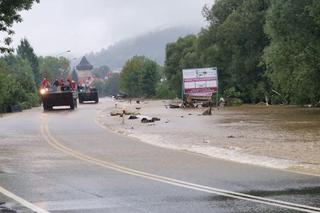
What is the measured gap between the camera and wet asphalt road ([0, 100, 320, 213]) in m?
9.83

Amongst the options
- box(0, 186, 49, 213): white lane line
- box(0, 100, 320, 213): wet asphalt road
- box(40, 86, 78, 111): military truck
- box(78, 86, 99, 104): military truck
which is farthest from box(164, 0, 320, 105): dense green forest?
box(0, 186, 49, 213): white lane line

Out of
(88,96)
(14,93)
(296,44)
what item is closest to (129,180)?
(296,44)

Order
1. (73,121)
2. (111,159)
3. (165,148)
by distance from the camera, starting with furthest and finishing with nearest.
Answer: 1. (73,121)
2. (165,148)
3. (111,159)

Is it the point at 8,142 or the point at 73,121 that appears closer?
the point at 8,142

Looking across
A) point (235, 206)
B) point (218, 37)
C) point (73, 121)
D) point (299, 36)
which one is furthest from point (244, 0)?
point (235, 206)

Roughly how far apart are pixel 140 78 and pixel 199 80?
87.9 meters

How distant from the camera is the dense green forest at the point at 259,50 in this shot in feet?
147

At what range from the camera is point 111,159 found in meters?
16.8

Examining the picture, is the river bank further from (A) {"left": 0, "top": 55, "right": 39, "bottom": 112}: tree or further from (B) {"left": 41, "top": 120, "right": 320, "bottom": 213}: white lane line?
(A) {"left": 0, "top": 55, "right": 39, "bottom": 112}: tree

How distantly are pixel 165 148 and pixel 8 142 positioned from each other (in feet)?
19.3

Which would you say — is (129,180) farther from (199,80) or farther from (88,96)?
(88,96)

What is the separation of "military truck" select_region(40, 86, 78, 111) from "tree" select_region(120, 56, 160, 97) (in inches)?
3632

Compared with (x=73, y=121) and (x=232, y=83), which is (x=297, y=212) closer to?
(x=73, y=121)

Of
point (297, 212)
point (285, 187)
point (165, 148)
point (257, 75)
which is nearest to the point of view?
point (297, 212)
